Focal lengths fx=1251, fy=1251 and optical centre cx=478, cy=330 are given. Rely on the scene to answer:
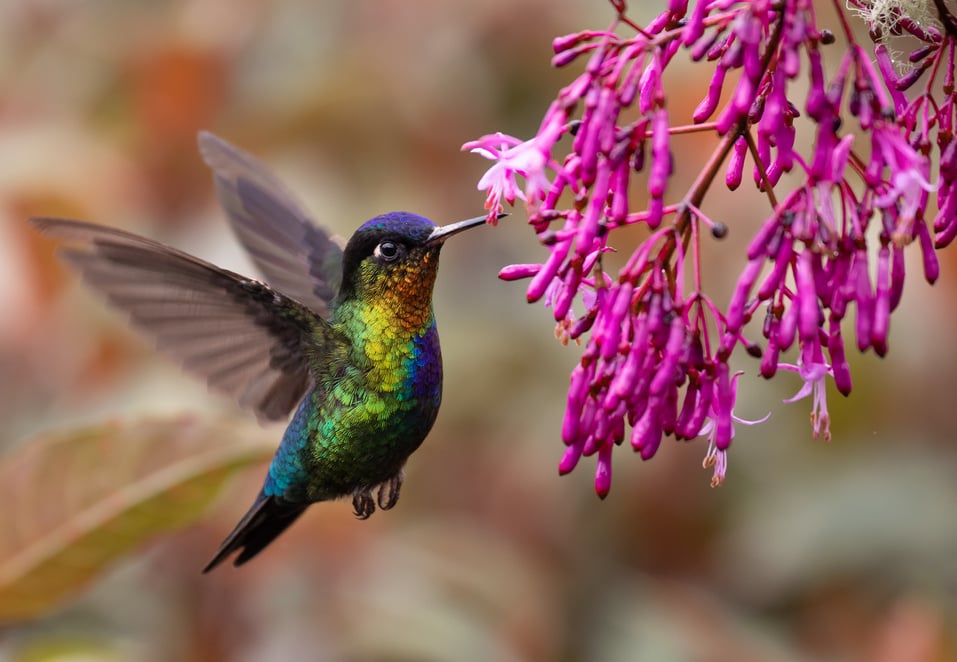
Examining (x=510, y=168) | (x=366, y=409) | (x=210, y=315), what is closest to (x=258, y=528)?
(x=366, y=409)

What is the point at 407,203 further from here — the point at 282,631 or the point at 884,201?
the point at 884,201

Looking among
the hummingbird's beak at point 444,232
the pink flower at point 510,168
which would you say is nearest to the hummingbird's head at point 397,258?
the hummingbird's beak at point 444,232

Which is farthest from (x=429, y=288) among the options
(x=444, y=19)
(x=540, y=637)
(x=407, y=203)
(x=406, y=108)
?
(x=444, y=19)

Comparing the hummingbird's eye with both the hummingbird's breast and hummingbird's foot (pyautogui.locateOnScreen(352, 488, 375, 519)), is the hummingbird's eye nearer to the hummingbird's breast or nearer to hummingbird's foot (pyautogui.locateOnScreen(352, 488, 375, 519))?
the hummingbird's breast

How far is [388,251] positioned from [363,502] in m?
0.61

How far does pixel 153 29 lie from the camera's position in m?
5.26

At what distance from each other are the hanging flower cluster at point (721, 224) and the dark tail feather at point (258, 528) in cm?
114

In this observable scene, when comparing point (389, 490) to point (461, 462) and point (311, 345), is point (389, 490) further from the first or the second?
point (461, 462)

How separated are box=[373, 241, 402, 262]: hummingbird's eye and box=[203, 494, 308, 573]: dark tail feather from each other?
665mm

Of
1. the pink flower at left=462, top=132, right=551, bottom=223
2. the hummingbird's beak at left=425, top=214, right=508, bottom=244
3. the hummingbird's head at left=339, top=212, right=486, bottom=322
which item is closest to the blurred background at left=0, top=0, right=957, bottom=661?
the hummingbird's head at left=339, top=212, right=486, bottom=322

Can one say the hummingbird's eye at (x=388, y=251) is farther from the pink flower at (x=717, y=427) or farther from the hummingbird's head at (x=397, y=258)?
the pink flower at (x=717, y=427)

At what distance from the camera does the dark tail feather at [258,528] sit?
280cm

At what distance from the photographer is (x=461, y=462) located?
172 inches

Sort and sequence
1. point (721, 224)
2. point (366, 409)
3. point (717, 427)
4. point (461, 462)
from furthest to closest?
1. point (461, 462)
2. point (366, 409)
3. point (717, 427)
4. point (721, 224)
